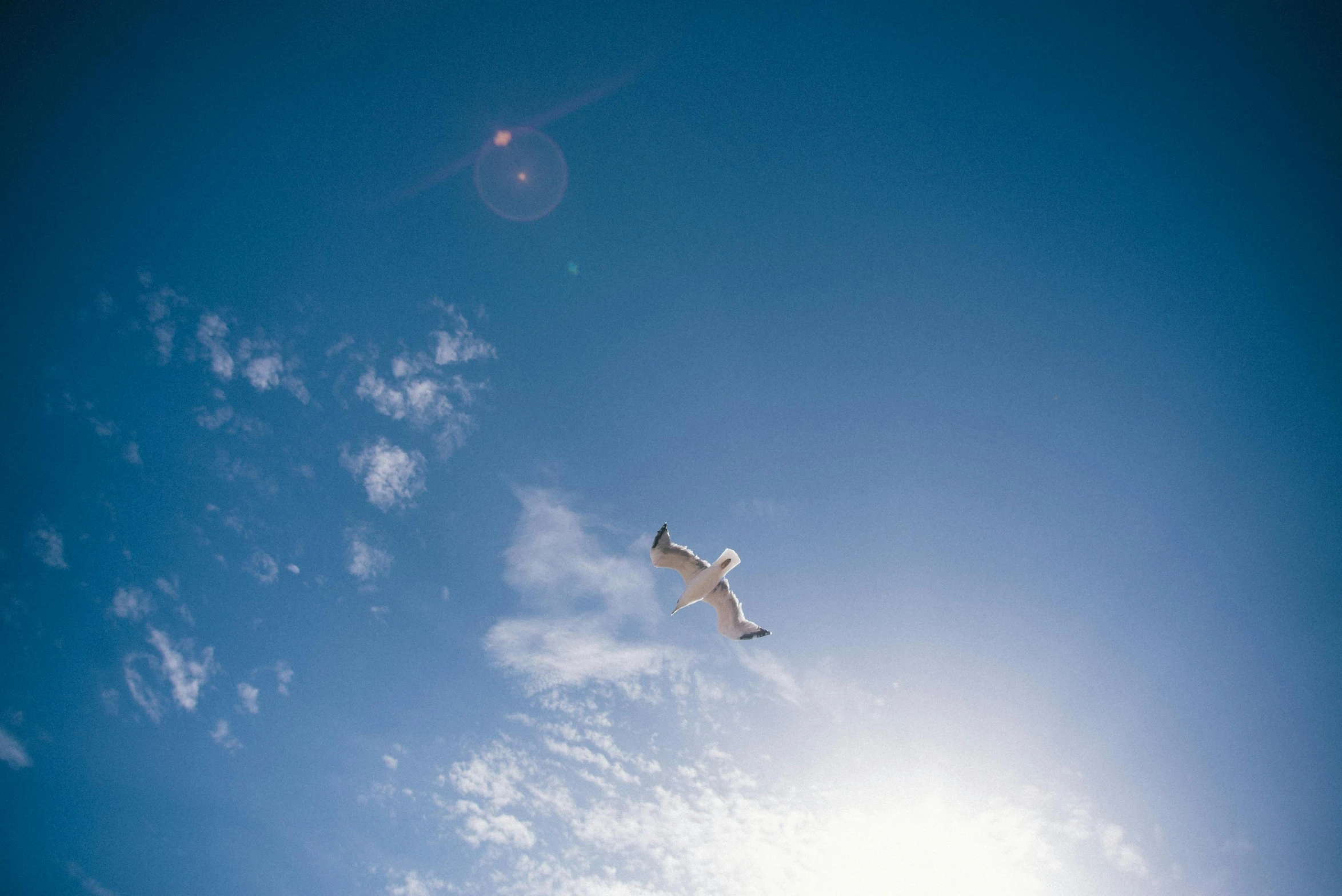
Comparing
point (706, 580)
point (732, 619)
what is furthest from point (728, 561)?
point (732, 619)

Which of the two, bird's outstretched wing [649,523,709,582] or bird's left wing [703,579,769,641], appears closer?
bird's outstretched wing [649,523,709,582]

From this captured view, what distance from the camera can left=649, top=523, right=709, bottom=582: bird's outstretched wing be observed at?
13672 mm

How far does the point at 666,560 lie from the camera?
13961mm

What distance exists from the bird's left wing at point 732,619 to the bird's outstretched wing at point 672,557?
1.46m

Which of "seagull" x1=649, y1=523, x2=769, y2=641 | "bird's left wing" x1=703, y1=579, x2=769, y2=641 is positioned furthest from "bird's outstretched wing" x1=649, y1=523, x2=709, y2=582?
"bird's left wing" x1=703, y1=579, x2=769, y2=641

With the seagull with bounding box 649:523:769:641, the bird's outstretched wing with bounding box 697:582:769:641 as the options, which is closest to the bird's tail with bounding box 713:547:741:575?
the seagull with bounding box 649:523:769:641

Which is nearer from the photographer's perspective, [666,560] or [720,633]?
[666,560]

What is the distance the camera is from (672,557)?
547 inches

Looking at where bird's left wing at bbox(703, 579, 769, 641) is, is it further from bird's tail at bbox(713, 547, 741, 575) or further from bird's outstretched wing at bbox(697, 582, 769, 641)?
bird's tail at bbox(713, 547, 741, 575)

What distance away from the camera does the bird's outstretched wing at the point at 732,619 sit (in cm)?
1486

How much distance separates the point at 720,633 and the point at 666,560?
12.2 ft

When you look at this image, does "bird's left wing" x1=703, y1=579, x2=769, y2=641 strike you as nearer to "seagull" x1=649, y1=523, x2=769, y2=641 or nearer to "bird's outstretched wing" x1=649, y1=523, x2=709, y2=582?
"seagull" x1=649, y1=523, x2=769, y2=641

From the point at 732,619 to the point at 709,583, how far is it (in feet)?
7.08

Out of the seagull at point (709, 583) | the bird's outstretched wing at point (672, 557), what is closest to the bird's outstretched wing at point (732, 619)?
the seagull at point (709, 583)
